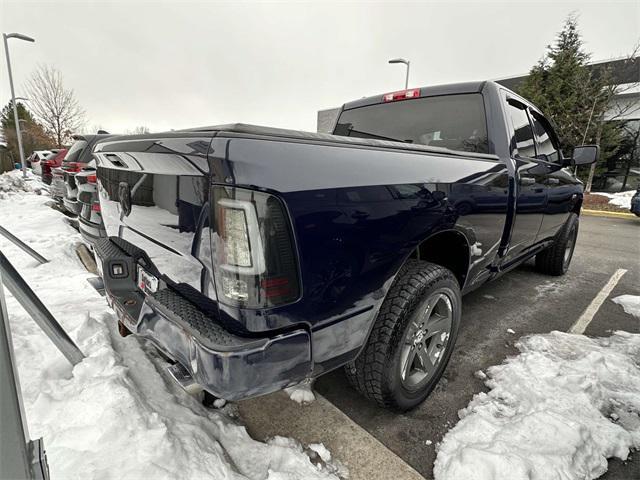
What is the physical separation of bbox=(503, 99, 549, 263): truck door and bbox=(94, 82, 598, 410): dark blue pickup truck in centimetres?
44

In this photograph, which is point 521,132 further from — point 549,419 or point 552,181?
point 549,419

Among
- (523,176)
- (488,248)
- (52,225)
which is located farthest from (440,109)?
(52,225)

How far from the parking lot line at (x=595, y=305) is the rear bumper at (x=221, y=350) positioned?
299 centimetres

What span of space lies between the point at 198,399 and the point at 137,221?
1.04 m

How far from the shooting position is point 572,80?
51.0ft

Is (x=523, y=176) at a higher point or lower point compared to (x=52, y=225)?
higher

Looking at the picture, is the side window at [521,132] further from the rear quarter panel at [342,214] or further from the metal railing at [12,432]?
the metal railing at [12,432]

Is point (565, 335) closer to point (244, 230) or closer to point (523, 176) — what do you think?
point (523, 176)

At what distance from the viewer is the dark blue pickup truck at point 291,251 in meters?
1.15

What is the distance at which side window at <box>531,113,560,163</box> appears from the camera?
3418mm

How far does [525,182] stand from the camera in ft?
8.99

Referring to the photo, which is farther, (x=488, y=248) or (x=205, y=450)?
(x=488, y=248)

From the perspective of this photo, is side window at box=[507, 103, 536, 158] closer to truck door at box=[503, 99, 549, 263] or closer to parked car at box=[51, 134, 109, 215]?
truck door at box=[503, 99, 549, 263]

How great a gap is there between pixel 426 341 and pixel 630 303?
313cm
